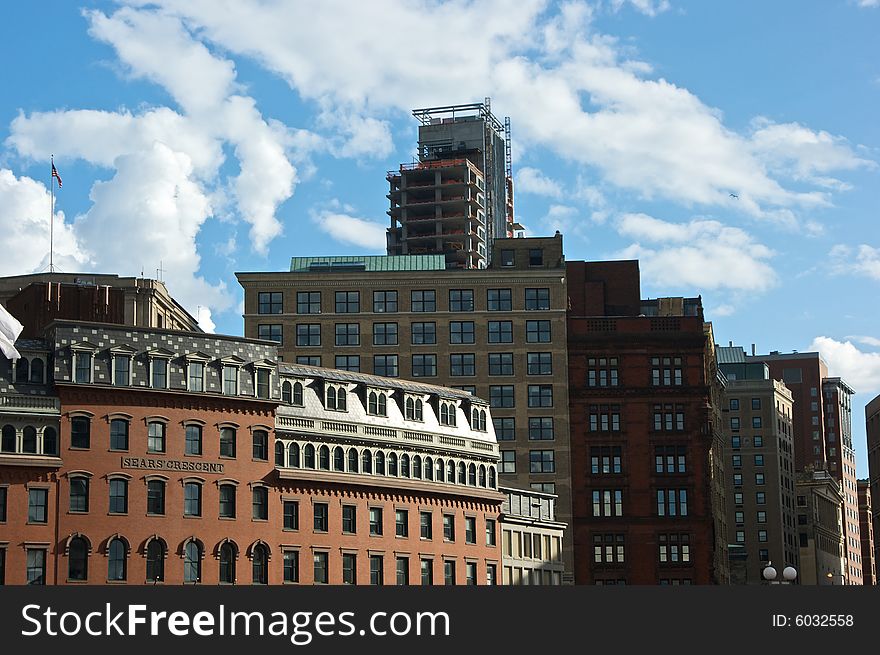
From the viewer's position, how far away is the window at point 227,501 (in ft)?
375

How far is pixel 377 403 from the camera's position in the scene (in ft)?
416

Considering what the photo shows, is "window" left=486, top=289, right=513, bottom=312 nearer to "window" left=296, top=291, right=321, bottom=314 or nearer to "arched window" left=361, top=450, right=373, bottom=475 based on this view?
"window" left=296, top=291, right=321, bottom=314

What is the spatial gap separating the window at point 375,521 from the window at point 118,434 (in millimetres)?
21324

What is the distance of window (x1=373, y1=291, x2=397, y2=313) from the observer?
168 meters

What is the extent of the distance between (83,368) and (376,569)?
27.6 meters

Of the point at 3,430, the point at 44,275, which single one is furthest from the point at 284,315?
the point at 3,430

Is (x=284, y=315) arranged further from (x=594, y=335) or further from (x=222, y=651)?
(x=222, y=651)

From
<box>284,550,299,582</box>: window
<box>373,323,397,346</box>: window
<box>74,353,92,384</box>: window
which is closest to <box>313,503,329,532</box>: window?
<box>284,550,299,582</box>: window

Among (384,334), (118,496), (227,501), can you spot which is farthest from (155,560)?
(384,334)

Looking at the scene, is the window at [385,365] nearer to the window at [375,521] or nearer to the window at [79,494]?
the window at [375,521]

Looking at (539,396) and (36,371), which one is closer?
(36,371)

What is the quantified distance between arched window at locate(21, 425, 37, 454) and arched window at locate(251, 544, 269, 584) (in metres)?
17.7

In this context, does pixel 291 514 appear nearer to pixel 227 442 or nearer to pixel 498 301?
pixel 227 442

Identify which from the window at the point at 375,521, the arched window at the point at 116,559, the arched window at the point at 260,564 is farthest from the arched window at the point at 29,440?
the window at the point at 375,521
